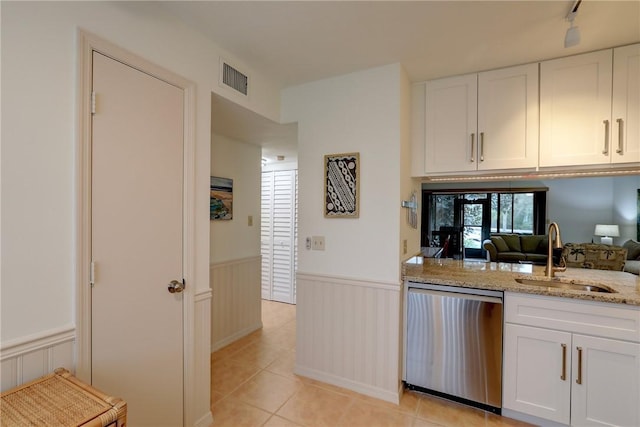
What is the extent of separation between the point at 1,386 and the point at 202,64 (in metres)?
1.78

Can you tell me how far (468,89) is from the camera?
232cm

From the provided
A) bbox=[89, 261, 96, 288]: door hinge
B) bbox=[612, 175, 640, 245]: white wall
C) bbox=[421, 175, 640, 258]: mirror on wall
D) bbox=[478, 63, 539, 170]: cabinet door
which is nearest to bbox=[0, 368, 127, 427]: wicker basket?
bbox=[89, 261, 96, 288]: door hinge

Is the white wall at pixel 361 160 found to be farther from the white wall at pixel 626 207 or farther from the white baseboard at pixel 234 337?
the white wall at pixel 626 207

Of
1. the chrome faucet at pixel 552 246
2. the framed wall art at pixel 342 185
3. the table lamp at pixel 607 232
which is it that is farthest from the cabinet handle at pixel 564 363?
the table lamp at pixel 607 232

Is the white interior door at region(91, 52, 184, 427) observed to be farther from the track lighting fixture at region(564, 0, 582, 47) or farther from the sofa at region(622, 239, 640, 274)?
the sofa at region(622, 239, 640, 274)

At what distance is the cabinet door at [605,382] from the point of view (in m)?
1.68

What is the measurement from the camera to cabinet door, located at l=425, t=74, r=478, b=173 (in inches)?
91.2

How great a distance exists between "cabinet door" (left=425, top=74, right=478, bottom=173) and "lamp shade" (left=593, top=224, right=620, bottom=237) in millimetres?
3951

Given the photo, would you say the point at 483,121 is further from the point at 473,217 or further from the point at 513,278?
the point at 473,217

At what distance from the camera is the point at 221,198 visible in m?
3.08

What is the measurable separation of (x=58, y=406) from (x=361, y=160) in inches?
80.8

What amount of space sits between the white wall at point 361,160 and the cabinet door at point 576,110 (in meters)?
1.01

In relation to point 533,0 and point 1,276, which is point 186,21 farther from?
point 533,0

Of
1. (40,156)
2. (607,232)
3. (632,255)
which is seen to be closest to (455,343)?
(40,156)
